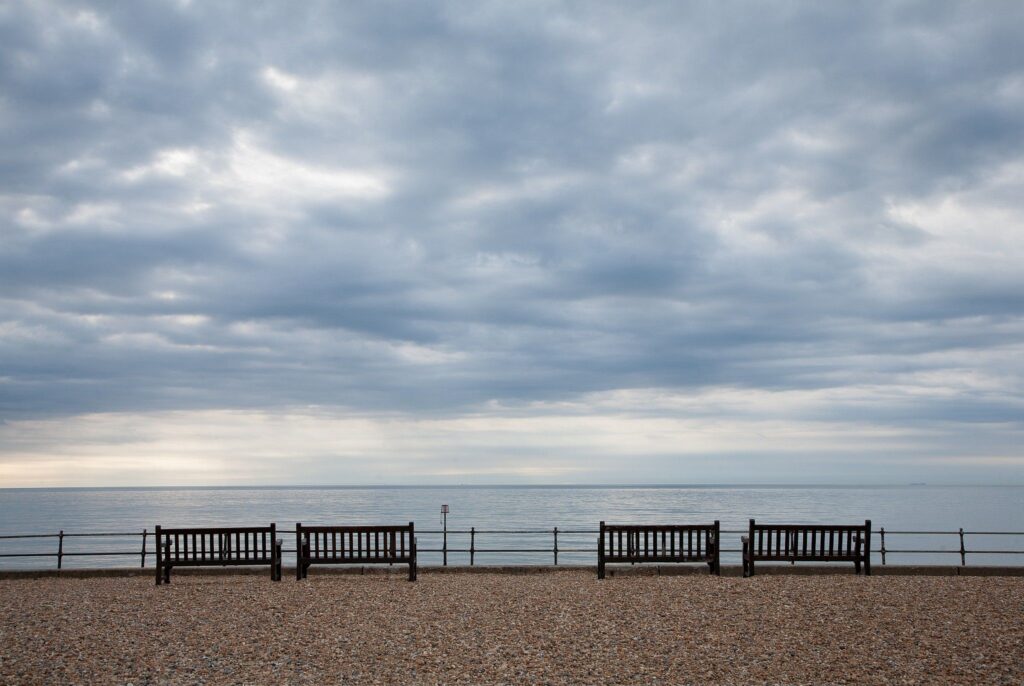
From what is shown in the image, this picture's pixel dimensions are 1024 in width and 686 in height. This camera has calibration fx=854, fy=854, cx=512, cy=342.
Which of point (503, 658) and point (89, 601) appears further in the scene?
point (89, 601)

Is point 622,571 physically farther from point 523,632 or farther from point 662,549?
point 523,632

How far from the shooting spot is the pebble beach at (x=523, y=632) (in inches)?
351

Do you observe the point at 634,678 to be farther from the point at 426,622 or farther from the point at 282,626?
the point at 282,626

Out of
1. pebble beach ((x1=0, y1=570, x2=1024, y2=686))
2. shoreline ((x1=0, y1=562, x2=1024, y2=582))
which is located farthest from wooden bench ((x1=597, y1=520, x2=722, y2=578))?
pebble beach ((x1=0, y1=570, x2=1024, y2=686))

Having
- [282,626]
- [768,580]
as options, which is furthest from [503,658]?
[768,580]

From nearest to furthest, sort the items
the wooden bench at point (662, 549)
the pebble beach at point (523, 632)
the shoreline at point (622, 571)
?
the pebble beach at point (523, 632)
the wooden bench at point (662, 549)
the shoreline at point (622, 571)

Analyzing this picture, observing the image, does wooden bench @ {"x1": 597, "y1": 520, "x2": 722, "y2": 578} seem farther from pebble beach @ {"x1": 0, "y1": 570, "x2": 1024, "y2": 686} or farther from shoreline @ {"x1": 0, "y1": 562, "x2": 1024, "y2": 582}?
pebble beach @ {"x1": 0, "y1": 570, "x2": 1024, "y2": 686}

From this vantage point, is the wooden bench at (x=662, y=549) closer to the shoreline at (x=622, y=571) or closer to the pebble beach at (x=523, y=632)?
the shoreline at (x=622, y=571)

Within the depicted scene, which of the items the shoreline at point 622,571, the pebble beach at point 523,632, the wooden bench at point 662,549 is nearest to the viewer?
the pebble beach at point 523,632

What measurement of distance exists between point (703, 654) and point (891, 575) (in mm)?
8329

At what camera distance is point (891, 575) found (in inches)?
635

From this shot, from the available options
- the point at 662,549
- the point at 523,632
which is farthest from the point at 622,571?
the point at 523,632

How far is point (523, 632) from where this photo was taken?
10703 mm

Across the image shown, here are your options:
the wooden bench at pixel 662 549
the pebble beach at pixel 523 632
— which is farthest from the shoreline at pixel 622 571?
the pebble beach at pixel 523 632
